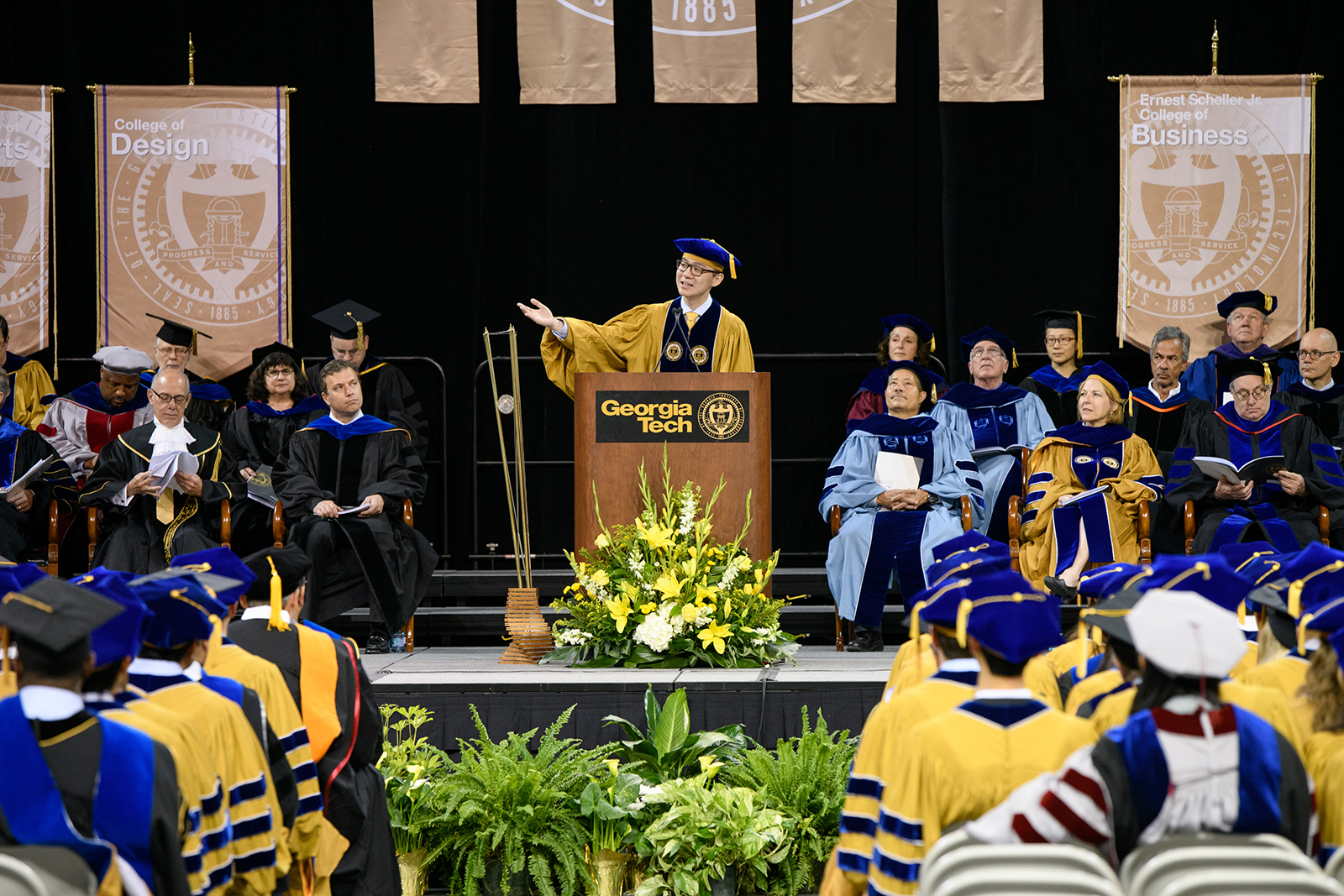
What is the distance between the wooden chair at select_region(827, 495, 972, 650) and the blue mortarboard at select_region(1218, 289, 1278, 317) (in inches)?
97.5

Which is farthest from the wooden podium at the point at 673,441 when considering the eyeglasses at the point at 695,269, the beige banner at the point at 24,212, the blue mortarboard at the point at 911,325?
the beige banner at the point at 24,212

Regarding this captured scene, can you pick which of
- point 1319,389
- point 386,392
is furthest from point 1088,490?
point 386,392

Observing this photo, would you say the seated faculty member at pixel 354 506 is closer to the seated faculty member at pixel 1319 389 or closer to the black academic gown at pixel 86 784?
the black academic gown at pixel 86 784

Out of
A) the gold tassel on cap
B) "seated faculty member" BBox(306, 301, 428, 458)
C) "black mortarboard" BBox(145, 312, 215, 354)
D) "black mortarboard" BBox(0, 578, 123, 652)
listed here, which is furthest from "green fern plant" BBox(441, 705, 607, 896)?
"black mortarboard" BBox(145, 312, 215, 354)

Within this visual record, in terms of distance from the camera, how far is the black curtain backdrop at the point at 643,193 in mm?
8844

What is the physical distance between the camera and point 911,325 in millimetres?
8016

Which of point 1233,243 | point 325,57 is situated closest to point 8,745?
point 325,57

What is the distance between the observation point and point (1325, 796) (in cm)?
255

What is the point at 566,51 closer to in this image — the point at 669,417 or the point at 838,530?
the point at 669,417

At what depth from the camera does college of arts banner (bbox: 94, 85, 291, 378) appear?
8.73 meters

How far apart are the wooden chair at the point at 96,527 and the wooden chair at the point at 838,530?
303cm

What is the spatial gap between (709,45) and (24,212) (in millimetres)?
4584

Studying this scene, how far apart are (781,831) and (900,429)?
317 cm

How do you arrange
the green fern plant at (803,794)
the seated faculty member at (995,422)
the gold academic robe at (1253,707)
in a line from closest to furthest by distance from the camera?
the gold academic robe at (1253,707) < the green fern plant at (803,794) < the seated faculty member at (995,422)
